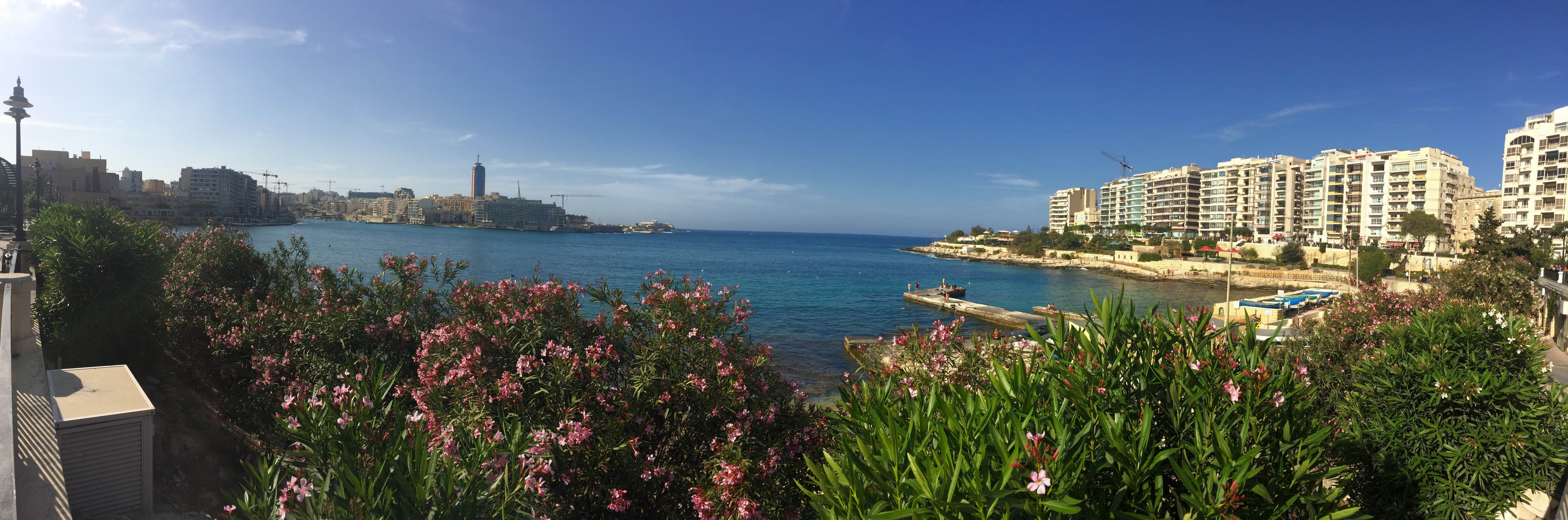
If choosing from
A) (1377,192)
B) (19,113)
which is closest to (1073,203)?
(1377,192)

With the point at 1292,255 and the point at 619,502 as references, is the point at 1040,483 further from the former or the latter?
the point at 1292,255

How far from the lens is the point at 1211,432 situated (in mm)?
2902

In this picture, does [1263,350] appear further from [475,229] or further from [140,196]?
[475,229]

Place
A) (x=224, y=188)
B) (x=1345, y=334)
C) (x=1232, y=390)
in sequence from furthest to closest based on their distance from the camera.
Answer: (x=224, y=188), (x=1345, y=334), (x=1232, y=390)

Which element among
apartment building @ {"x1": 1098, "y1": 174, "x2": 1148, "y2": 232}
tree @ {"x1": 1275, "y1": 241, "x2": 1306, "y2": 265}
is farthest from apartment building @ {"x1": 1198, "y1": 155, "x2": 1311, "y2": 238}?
tree @ {"x1": 1275, "y1": 241, "x2": 1306, "y2": 265}

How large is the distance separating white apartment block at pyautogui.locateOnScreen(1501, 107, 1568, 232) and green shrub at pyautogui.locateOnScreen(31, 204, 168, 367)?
73244 mm

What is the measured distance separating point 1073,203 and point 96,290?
184m

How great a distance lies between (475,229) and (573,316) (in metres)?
204

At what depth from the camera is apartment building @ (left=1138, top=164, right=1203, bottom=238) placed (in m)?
114

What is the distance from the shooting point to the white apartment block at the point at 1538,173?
170 ft

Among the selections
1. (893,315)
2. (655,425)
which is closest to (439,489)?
(655,425)

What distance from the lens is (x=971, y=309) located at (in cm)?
3866

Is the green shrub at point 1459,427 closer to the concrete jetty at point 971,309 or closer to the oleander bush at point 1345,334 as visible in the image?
the oleander bush at point 1345,334

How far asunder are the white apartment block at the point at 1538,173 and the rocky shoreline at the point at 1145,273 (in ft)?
44.6
